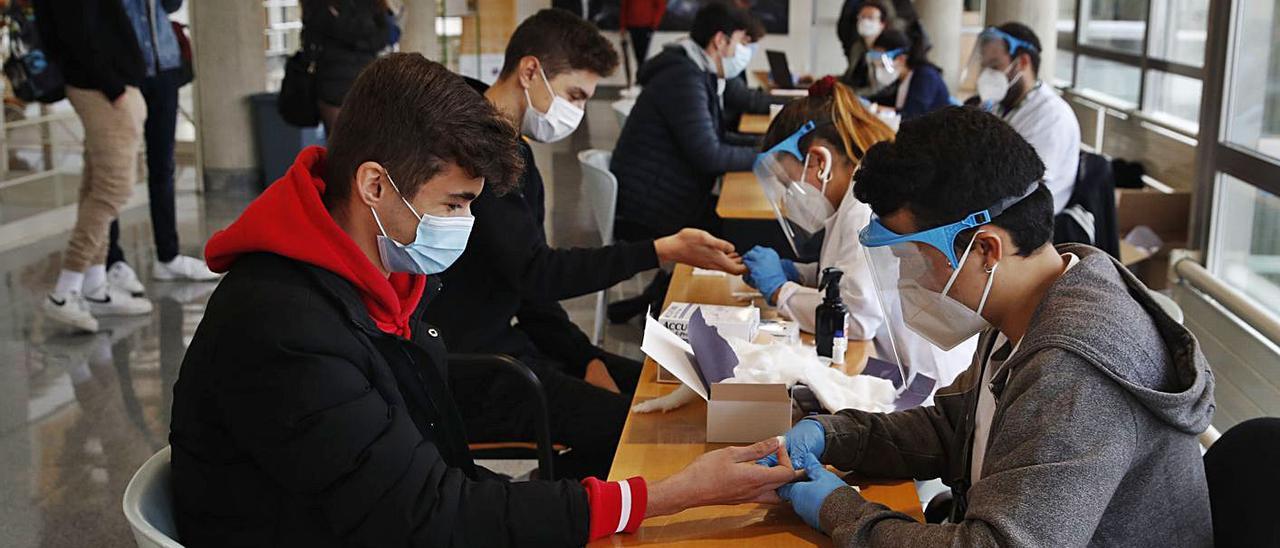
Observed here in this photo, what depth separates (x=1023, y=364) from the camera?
58.6 inches

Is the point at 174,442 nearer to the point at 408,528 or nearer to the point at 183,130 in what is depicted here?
the point at 408,528

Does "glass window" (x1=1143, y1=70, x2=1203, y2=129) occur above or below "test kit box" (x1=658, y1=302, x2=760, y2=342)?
above

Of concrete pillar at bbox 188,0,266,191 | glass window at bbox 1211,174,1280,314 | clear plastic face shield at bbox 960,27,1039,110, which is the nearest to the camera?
glass window at bbox 1211,174,1280,314

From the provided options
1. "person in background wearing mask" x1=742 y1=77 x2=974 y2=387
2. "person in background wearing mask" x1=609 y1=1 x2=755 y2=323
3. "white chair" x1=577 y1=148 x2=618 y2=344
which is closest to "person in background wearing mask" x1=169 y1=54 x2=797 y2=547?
"person in background wearing mask" x1=742 y1=77 x2=974 y2=387

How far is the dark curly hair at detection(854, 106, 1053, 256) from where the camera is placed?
1541mm

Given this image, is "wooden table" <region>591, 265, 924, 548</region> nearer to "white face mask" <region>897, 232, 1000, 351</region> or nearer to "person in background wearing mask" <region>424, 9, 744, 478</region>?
"white face mask" <region>897, 232, 1000, 351</region>

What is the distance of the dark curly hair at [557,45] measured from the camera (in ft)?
10.1

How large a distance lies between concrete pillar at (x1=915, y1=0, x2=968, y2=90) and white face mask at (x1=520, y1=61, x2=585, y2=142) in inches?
268

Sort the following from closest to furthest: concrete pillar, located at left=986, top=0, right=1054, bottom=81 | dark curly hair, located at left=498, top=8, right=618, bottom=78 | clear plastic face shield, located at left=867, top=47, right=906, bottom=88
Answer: dark curly hair, located at left=498, top=8, right=618, bottom=78 → clear plastic face shield, located at left=867, top=47, right=906, bottom=88 → concrete pillar, located at left=986, top=0, right=1054, bottom=81

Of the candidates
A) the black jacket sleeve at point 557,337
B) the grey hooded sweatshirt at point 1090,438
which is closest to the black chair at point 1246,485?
the grey hooded sweatshirt at point 1090,438

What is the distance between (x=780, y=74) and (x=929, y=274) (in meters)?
6.96

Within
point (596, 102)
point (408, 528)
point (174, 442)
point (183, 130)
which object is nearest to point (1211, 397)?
point (408, 528)

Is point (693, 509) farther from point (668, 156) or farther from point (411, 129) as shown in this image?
point (668, 156)

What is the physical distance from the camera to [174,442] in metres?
1.60
